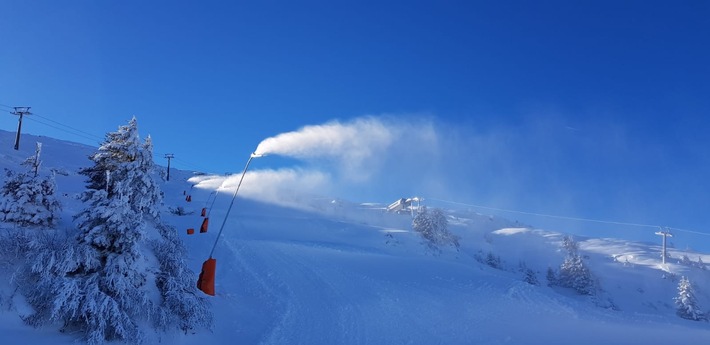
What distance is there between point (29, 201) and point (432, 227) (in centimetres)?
6069

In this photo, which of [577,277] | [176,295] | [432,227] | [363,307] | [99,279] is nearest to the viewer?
[99,279]

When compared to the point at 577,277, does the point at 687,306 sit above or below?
below

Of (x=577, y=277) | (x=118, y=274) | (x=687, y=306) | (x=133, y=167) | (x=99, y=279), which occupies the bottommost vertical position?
(x=687, y=306)

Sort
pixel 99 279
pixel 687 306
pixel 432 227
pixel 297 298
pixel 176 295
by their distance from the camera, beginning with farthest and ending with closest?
pixel 432 227 → pixel 687 306 → pixel 297 298 → pixel 176 295 → pixel 99 279

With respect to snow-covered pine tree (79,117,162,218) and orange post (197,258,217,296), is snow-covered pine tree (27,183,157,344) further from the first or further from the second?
orange post (197,258,217,296)

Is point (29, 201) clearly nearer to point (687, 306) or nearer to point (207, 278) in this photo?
point (207, 278)

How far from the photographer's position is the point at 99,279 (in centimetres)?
948

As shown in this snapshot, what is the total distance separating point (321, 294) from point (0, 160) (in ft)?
153

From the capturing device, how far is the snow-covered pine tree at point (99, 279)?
881cm

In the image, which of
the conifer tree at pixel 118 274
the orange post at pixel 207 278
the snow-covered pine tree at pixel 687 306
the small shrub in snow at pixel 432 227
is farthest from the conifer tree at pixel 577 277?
the conifer tree at pixel 118 274

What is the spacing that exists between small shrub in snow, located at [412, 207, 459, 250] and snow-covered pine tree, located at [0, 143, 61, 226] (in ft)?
182

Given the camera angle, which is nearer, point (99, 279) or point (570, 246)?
point (99, 279)

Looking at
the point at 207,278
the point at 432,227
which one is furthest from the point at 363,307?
the point at 432,227

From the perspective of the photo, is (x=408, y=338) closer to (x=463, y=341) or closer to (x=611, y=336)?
(x=463, y=341)
